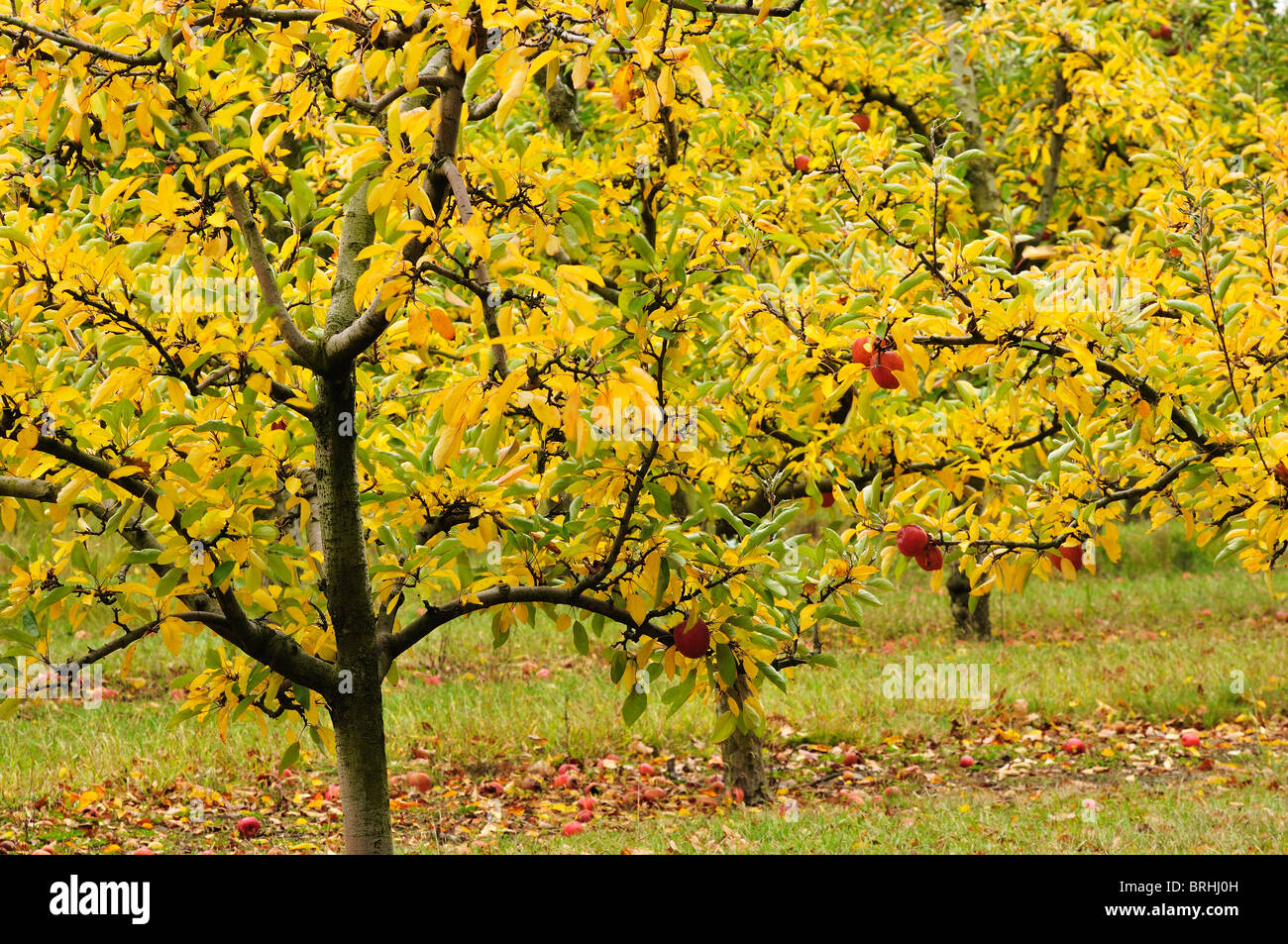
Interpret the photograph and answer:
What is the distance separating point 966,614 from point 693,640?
26.4ft

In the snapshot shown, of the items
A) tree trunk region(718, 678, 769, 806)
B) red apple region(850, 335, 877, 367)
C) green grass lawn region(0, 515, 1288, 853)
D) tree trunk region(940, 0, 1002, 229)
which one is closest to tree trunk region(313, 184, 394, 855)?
green grass lawn region(0, 515, 1288, 853)

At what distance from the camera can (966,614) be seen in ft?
34.6

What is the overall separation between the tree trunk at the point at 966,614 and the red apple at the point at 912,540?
689cm

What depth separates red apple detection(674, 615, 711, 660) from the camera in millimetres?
3029

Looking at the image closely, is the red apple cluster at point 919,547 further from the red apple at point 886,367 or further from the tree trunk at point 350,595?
the tree trunk at point 350,595

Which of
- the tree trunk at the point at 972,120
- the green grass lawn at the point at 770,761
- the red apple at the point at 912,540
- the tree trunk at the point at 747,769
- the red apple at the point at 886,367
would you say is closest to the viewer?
the red apple at the point at 886,367

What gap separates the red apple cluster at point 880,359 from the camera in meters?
3.02

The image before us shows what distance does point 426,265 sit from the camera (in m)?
2.46

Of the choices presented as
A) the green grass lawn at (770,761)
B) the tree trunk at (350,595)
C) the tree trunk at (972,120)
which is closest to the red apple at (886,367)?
the tree trunk at (350,595)

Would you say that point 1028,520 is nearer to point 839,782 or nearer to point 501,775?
point 839,782

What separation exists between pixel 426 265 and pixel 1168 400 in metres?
2.08

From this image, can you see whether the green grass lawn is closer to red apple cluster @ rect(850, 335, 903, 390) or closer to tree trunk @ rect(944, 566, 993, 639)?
tree trunk @ rect(944, 566, 993, 639)

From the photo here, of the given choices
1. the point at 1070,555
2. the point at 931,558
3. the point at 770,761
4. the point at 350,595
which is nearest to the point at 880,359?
the point at 931,558

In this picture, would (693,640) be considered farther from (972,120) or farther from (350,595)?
(972,120)
